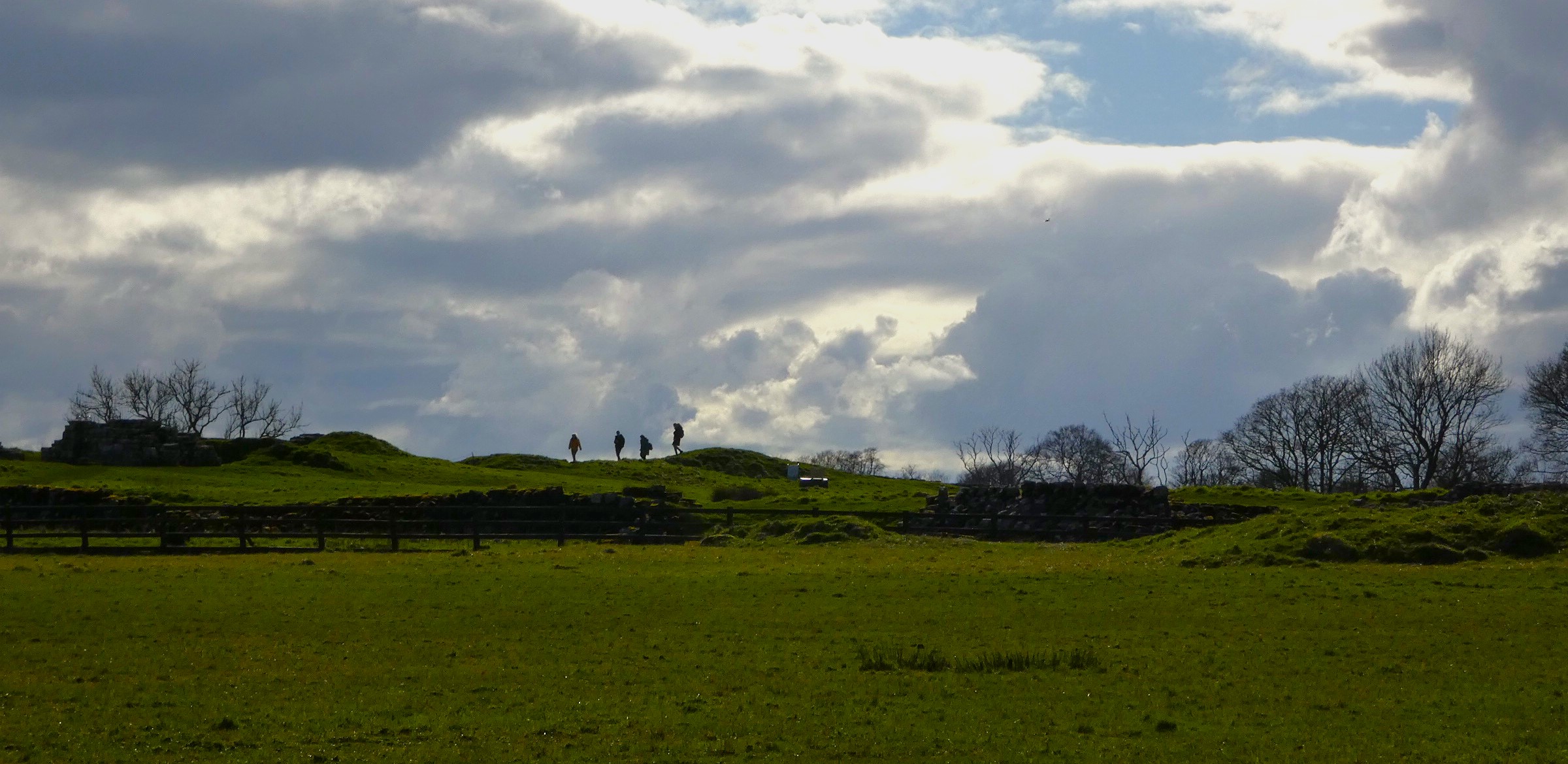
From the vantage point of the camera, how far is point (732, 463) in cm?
10088

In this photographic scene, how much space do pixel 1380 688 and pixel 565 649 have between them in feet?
36.2

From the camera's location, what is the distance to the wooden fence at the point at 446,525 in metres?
43.8

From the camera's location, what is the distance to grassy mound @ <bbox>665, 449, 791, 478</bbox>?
321ft

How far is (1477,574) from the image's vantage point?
3030cm

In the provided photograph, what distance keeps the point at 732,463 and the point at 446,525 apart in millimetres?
50798

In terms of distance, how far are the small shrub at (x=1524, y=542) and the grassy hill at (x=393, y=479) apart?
96.4 feet

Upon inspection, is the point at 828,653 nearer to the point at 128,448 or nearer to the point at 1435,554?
the point at 1435,554

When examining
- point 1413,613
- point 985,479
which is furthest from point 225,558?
point 985,479

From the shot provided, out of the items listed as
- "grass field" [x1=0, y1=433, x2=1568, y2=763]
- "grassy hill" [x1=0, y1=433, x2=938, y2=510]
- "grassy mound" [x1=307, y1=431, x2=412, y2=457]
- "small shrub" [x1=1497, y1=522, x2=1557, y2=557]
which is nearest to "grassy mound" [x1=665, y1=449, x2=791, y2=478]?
"grassy hill" [x1=0, y1=433, x2=938, y2=510]

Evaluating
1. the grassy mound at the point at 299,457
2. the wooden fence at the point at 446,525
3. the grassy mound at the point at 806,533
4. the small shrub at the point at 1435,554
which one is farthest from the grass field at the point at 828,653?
the grassy mound at the point at 299,457

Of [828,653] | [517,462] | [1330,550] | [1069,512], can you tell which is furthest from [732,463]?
[828,653]

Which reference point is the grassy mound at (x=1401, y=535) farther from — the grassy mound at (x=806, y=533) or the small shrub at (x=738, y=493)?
the small shrub at (x=738, y=493)

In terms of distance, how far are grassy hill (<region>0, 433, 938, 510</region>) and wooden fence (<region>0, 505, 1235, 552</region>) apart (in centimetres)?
663

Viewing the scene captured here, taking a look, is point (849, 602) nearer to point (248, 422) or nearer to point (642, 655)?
point (642, 655)
